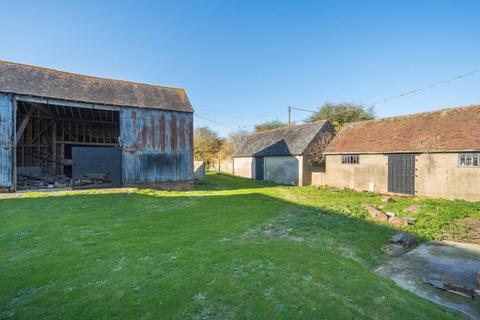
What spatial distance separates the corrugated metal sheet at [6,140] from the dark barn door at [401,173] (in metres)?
21.6

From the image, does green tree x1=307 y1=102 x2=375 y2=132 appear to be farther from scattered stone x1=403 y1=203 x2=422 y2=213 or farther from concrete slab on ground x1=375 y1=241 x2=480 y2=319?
concrete slab on ground x1=375 y1=241 x2=480 y2=319

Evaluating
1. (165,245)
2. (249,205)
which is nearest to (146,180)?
(249,205)

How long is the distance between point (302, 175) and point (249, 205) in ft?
32.0

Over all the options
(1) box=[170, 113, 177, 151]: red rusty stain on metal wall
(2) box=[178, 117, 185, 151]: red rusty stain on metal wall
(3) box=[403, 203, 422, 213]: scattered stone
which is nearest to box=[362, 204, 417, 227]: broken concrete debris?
(3) box=[403, 203, 422, 213]: scattered stone

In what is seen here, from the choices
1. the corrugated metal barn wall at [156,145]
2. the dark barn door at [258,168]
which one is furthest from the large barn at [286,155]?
the corrugated metal barn wall at [156,145]

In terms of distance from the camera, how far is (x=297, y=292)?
4.01 meters

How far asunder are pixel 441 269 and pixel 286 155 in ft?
54.9

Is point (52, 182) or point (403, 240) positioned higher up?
point (52, 182)

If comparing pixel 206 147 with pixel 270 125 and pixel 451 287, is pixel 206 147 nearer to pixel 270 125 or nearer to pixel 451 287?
pixel 270 125

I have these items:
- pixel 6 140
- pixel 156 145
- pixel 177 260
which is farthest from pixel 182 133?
pixel 177 260

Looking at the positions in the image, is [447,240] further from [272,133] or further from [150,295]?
[272,133]

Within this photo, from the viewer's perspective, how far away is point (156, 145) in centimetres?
1656

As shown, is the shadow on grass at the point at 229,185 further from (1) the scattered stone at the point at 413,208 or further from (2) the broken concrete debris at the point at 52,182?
(1) the scattered stone at the point at 413,208

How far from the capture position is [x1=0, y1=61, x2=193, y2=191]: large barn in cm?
1366
